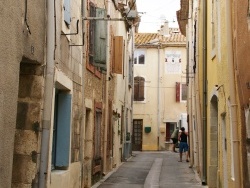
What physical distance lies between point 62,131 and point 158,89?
96.2ft

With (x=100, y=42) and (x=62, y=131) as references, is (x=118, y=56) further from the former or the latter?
(x=62, y=131)

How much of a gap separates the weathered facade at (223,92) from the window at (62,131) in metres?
2.97

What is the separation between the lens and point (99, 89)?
46.2 ft

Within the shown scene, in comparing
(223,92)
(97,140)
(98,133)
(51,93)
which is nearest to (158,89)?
(98,133)

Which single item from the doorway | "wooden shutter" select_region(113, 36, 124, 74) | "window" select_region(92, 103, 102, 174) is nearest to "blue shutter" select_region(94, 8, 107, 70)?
"window" select_region(92, 103, 102, 174)

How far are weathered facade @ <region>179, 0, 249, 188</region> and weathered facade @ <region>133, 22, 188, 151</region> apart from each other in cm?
2259

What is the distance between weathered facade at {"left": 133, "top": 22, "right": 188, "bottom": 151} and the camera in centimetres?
3809

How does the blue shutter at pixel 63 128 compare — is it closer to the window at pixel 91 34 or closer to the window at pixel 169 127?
the window at pixel 91 34

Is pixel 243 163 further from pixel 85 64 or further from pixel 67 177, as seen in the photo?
pixel 85 64

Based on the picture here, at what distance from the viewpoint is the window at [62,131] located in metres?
9.43

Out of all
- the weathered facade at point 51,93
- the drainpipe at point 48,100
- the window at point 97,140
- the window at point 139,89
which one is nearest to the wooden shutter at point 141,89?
the window at point 139,89

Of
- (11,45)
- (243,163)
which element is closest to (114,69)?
(243,163)

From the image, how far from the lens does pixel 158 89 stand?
127 ft

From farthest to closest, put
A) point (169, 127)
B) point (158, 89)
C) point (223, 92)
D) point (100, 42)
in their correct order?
point (169, 127) → point (158, 89) → point (100, 42) → point (223, 92)
